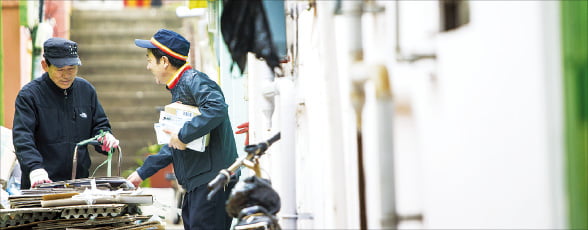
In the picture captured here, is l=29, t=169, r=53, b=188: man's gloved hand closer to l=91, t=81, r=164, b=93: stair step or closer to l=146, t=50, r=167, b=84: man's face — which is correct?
l=146, t=50, r=167, b=84: man's face

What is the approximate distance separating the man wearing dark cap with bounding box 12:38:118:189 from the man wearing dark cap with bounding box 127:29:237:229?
2.07 feet

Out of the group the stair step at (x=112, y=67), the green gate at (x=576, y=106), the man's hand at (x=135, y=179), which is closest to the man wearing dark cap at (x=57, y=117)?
the man's hand at (x=135, y=179)

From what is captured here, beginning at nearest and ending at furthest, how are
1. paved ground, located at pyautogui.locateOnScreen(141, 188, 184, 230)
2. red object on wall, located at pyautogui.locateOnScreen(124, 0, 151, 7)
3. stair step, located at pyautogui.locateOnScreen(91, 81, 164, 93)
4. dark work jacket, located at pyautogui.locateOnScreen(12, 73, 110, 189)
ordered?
dark work jacket, located at pyautogui.locateOnScreen(12, 73, 110, 189)
paved ground, located at pyautogui.locateOnScreen(141, 188, 184, 230)
stair step, located at pyautogui.locateOnScreen(91, 81, 164, 93)
red object on wall, located at pyautogui.locateOnScreen(124, 0, 151, 7)

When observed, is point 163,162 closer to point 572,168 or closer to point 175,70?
point 175,70

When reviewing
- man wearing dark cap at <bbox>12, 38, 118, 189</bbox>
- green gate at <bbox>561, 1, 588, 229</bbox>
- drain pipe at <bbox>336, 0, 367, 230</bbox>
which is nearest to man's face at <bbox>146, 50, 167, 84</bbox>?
man wearing dark cap at <bbox>12, 38, 118, 189</bbox>

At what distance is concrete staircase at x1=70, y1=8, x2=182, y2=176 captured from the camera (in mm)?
17344

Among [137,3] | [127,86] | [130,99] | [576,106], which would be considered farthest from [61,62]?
[137,3]

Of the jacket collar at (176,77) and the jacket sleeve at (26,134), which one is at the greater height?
the jacket collar at (176,77)

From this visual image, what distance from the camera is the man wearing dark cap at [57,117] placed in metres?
7.29

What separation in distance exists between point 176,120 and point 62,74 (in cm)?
141

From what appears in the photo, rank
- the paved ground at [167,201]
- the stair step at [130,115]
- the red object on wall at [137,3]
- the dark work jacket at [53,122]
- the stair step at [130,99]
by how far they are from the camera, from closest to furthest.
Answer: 1. the dark work jacket at [53,122]
2. the paved ground at [167,201]
3. the stair step at [130,115]
4. the stair step at [130,99]
5. the red object on wall at [137,3]

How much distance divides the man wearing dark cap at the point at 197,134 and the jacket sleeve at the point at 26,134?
734 mm

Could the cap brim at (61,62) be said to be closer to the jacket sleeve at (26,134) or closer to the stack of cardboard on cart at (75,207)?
the jacket sleeve at (26,134)

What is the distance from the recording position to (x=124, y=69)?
737 inches
